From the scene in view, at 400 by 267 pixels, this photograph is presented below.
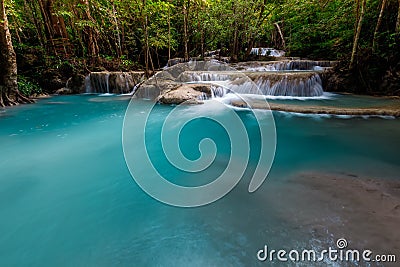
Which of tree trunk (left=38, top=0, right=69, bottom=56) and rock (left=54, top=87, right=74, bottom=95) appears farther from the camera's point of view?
rock (left=54, top=87, right=74, bottom=95)

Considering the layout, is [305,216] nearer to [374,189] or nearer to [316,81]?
[374,189]

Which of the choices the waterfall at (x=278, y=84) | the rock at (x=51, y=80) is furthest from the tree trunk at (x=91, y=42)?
the waterfall at (x=278, y=84)

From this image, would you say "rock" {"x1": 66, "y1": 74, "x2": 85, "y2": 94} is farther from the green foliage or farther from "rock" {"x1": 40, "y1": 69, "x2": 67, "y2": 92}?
the green foliage

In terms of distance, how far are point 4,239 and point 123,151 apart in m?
2.27

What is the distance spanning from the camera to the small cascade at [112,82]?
11078 millimetres

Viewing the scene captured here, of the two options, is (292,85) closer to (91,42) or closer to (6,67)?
(6,67)

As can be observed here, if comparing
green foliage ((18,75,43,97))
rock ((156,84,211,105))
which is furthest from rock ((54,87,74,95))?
rock ((156,84,211,105))

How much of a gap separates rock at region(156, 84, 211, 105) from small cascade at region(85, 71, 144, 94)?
3591 mm

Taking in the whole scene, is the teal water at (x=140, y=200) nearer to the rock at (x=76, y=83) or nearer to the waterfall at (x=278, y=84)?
the waterfall at (x=278, y=84)

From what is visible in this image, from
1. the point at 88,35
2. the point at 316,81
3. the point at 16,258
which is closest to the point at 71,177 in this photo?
the point at 16,258

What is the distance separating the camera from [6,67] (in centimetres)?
743

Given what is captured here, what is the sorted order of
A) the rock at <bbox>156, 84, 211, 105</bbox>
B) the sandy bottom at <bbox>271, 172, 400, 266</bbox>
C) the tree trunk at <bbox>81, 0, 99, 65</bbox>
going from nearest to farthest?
the sandy bottom at <bbox>271, 172, 400, 266</bbox> < the rock at <bbox>156, 84, 211, 105</bbox> < the tree trunk at <bbox>81, 0, 99, 65</bbox>

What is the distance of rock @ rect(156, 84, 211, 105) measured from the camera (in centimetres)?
779

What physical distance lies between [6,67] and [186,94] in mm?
6035
